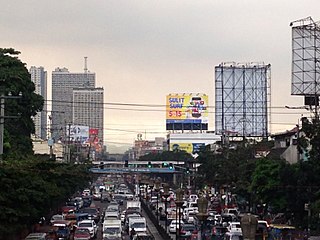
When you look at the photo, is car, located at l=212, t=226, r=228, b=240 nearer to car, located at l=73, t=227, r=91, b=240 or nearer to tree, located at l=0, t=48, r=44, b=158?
car, located at l=73, t=227, r=91, b=240

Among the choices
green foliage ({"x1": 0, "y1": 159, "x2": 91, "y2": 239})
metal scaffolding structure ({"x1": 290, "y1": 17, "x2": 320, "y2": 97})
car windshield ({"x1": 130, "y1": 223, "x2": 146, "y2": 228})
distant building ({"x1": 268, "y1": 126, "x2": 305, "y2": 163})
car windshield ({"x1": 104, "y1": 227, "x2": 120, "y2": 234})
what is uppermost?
metal scaffolding structure ({"x1": 290, "y1": 17, "x2": 320, "y2": 97})

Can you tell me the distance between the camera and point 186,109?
614 ft

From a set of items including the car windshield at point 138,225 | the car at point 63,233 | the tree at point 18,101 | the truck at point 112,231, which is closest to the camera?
the truck at point 112,231

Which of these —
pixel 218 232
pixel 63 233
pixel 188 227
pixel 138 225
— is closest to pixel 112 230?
pixel 63 233

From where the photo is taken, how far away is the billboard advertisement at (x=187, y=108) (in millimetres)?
185500

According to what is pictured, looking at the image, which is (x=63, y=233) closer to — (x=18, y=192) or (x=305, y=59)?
(x=18, y=192)

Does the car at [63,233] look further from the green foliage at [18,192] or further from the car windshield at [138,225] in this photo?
the green foliage at [18,192]

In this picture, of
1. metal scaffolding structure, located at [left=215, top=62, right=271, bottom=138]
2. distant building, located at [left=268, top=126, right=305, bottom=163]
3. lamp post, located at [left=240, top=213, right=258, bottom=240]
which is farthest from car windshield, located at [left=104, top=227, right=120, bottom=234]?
metal scaffolding structure, located at [left=215, top=62, right=271, bottom=138]

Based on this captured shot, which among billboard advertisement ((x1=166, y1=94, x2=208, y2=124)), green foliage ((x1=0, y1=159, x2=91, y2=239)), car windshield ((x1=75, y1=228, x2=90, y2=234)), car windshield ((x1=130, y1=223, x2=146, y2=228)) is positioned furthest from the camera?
billboard advertisement ((x1=166, y1=94, x2=208, y2=124))

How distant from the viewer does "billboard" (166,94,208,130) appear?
18550cm

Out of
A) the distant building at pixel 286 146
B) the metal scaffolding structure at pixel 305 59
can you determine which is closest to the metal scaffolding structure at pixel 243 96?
the distant building at pixel 286 146

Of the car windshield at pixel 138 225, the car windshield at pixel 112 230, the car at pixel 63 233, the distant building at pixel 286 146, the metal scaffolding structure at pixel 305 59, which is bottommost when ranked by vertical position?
the car at pixel 63 233

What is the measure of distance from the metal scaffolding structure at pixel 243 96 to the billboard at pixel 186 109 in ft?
182

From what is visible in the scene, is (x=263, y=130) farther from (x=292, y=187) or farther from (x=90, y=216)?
(x=292, y=187)
